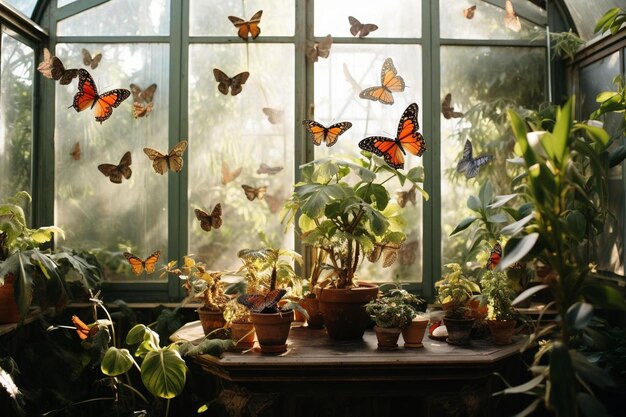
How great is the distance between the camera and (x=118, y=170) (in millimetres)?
4047

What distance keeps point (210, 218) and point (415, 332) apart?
57.8 inches

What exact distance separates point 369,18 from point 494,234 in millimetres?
1606

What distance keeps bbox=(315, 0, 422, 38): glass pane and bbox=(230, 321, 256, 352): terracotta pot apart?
1.98m

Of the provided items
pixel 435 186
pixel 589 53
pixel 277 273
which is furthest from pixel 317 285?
pixel 589 53

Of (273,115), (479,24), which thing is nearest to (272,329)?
(273,115)

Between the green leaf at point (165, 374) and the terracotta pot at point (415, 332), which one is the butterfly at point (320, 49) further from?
the green leaf at point (165, 374)

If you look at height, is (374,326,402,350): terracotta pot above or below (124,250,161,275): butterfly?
below

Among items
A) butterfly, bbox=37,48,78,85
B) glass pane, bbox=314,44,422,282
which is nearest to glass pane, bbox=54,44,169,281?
butterfly, bbox=37,48,78,85

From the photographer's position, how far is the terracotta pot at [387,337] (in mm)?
3105

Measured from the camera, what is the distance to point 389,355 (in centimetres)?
300

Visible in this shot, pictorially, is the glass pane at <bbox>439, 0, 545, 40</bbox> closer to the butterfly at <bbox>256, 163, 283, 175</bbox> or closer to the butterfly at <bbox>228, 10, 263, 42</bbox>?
the butterfly at <bbox>228, 10, 263, 42</bbox>

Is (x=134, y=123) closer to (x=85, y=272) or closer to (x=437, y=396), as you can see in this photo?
(x=85, y=272)

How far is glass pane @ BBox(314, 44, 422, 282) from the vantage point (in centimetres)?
414

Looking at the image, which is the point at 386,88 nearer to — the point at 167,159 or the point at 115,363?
the point at 167,159
